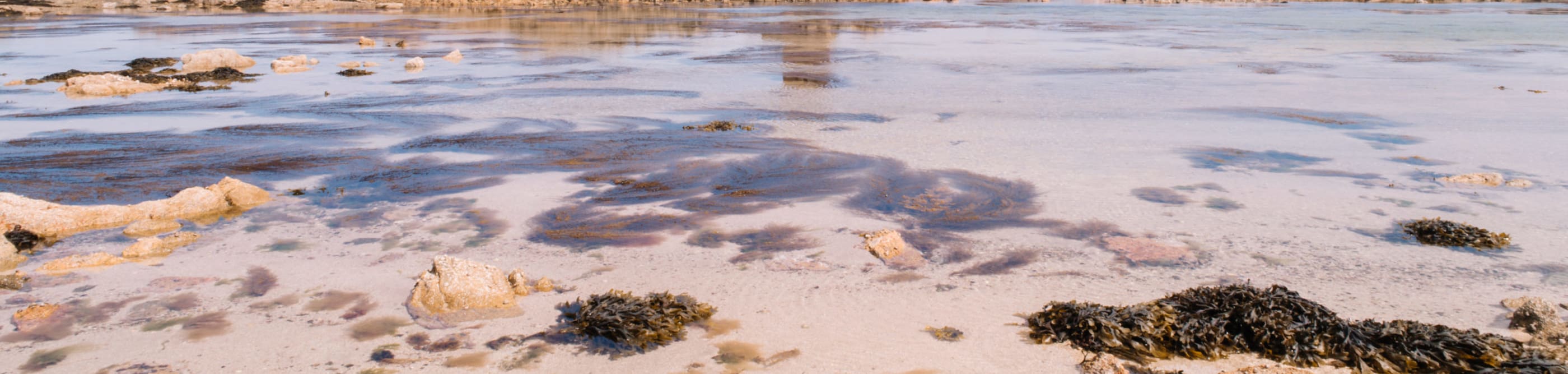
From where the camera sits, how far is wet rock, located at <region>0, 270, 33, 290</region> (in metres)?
5.23

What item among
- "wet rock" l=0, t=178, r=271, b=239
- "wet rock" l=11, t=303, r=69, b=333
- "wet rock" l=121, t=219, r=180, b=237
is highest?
"wet rock" l=0, t=178, r=271, b=239

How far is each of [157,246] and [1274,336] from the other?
6435 millimetres

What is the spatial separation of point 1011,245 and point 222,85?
1366 centimetres

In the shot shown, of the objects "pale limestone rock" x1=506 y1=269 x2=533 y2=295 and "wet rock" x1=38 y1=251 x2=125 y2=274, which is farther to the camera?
"wet rock" x1=38 y1=251 x2=125 y2=274

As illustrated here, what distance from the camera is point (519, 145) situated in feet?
30.9

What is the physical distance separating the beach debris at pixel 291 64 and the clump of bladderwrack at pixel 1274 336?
16194mm

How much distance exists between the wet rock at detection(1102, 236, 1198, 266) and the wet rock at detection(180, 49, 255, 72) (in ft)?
55.0

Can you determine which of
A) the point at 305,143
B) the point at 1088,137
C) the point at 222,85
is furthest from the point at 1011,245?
the point at 222,85

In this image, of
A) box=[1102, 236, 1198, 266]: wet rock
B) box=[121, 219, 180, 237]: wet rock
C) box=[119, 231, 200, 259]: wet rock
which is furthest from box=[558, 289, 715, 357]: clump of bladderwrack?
box=[121, 219, 180, 237]: wet rock

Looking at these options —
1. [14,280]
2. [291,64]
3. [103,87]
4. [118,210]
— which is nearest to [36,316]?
[14,280]

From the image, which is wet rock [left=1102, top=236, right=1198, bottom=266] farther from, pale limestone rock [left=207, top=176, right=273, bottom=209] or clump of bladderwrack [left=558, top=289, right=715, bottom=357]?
pale limestone rock [left=207, top=176, right=273, bottom=209]

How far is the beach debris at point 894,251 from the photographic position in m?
5.61

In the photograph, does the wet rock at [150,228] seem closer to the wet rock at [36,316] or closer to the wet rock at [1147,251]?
the wet rock at [36,316]

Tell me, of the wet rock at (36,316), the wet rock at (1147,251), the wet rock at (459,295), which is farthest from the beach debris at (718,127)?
the wet rock at (36,316)
